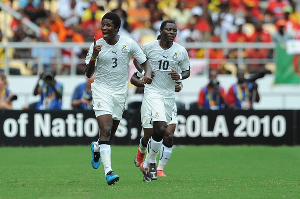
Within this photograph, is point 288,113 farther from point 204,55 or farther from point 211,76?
point 204,55

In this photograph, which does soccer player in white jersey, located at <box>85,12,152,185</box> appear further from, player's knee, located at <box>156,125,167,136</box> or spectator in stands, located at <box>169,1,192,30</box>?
spectator in stands, located at <box>169,1,192,30</box>

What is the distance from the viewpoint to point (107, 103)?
12047mm

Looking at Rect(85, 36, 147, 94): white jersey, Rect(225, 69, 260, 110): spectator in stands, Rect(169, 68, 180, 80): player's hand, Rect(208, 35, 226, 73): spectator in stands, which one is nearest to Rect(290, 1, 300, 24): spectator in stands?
Rect(208, 35, 226, 73): spectator in stands

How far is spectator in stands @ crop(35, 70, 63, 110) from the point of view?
20.8 meters

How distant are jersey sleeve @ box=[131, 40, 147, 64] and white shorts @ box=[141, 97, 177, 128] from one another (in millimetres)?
790

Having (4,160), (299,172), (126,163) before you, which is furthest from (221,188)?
(4,160)

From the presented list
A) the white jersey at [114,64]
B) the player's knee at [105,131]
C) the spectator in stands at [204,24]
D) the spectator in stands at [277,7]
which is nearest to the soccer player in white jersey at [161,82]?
the white jersey at [114,64]

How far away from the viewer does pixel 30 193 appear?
34.9 ft

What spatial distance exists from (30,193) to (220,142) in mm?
10950

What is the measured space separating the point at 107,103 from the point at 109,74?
1.49ft

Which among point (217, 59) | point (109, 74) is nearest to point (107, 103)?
point (109, 74)

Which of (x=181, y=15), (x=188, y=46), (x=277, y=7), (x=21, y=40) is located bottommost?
(x=188, y=46)

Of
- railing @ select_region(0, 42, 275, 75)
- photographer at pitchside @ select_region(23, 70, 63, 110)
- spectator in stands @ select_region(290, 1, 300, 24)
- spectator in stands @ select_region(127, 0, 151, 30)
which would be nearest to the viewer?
photographer at pitchside @ select_region(23, 70, 63, 110)

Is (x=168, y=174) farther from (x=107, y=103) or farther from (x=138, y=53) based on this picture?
(x=138, y=53)
